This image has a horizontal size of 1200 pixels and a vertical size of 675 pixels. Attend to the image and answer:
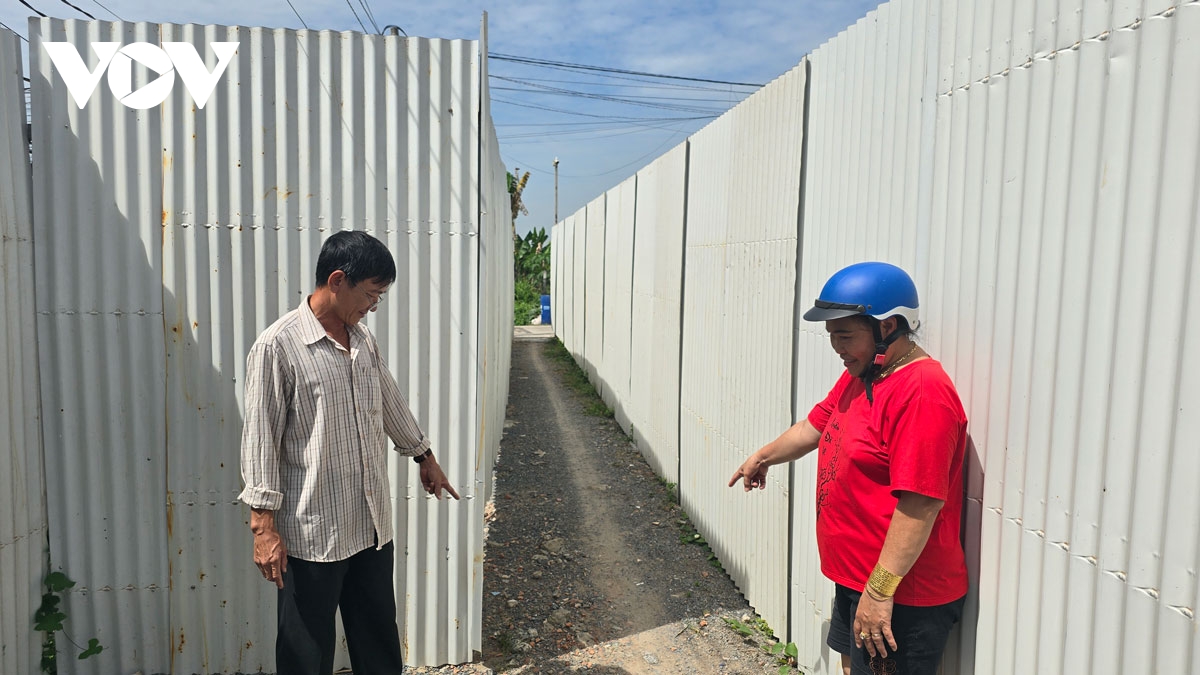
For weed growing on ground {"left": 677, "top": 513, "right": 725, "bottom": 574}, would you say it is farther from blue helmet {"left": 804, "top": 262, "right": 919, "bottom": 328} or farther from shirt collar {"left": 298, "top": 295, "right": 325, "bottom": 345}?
shirt collar {"left": 298, "top": 295, "right": 325, "bottom": 345}

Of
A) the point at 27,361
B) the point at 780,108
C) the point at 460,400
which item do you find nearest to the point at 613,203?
the point at 780,108

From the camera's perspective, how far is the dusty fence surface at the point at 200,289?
345cm

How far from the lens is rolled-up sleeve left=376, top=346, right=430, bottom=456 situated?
325 centimetres

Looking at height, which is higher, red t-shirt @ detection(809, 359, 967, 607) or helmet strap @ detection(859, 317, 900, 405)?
helmet strap @ detection(859, 317, 900, 405)

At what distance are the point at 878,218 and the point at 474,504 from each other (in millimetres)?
2321

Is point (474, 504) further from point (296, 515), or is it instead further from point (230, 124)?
point (230, 124)

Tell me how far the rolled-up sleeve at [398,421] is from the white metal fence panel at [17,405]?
1580mm

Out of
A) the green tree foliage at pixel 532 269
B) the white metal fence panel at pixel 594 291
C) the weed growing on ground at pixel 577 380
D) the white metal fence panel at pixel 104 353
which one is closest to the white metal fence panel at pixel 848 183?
the white metal fence panel at pixel 104 353

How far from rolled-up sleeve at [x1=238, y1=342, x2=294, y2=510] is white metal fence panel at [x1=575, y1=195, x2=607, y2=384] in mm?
9173

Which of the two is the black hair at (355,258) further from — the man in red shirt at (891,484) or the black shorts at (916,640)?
the black shorts at (916,640)

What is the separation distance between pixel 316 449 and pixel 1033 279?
244 cm

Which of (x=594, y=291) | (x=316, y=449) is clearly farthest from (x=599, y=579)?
(x=594, y=291)

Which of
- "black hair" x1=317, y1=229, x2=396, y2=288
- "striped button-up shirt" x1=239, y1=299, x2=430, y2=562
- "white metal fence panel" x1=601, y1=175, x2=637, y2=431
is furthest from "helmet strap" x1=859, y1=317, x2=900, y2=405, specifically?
"white metal fence panel" x1=601, y1=175, x2=637, y2=431

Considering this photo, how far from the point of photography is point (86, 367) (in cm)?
354
